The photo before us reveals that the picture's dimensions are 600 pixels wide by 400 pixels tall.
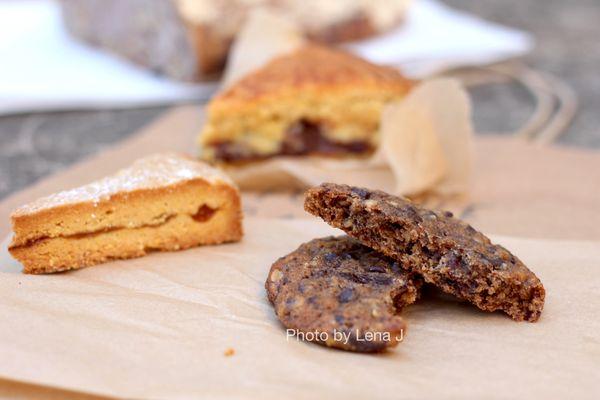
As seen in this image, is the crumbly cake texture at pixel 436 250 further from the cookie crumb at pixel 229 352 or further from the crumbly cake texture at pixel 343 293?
the cookie crumb at pixel 229 352

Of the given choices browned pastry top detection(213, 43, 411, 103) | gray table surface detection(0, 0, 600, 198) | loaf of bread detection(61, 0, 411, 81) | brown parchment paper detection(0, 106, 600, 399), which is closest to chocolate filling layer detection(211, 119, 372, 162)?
browned pastry top detection(213, 43, 411, 103)

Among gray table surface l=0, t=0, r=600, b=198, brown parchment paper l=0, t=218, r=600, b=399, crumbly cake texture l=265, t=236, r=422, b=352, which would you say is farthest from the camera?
gray table surface l=0, t=0, r=600, b=198

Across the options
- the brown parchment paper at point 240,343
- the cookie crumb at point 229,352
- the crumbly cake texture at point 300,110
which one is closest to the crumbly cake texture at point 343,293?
the brown parchment paper at point 240,343

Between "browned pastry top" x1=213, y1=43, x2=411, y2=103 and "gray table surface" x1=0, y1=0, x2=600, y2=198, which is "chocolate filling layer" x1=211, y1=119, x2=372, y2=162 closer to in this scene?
"browned pastry top" x1=213, y1=43, x2=411, y2=103

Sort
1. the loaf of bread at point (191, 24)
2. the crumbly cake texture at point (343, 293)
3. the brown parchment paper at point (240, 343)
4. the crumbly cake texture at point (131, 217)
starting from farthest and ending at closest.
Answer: the loaf of bread at point (191, 24)
the crumbly cake texture at point (131, 217)
the crumbly cake texture at point (343, 293)
the brown parchment paper at point (240, 343)

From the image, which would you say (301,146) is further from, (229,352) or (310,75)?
(229,352)

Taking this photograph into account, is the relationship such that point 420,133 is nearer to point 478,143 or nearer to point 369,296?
point 478,143
